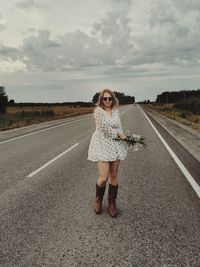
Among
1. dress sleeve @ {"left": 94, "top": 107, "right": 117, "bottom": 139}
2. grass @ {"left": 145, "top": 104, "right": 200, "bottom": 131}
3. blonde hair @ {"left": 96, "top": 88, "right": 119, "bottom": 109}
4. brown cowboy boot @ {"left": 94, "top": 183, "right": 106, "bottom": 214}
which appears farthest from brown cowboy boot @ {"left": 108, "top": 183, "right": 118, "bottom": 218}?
grass @ {"left": 145, "top": 104, "right": 200, "bottom": 131}

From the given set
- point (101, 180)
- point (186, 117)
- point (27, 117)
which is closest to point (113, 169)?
point (101, 180)

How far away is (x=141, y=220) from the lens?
5277 mm

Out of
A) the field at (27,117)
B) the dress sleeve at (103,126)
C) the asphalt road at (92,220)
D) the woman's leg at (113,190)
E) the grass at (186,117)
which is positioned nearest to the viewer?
the asphalt road at (92,220)

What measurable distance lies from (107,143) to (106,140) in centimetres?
5

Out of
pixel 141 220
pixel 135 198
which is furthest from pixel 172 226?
pixel 135 198

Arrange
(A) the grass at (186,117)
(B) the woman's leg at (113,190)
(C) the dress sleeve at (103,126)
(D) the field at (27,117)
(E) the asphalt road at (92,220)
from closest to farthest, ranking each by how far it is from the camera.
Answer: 1. (E) the asphalt road at (92,220)
2. (C) the dress sleeve at (103,126)
3. (B) the woman's leg at (113,190)
4. (A) the grass at (186,117)
5. (D) the field at (27,117)

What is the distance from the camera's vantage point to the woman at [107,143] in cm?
540

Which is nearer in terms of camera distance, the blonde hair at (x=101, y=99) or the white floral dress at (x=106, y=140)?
the white floral dress at (x=106, y=140)

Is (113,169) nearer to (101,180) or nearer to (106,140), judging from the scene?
(101,180)

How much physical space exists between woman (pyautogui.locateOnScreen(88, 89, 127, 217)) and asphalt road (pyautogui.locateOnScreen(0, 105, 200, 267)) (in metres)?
0.48

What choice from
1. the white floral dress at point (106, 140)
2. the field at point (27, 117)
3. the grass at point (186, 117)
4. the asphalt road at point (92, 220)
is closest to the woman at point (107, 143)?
the white floral dress at point (106, 140)

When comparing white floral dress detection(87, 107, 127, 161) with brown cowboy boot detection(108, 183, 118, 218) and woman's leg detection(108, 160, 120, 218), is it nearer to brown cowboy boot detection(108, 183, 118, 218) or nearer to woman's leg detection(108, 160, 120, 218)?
A: woman's leg detection(108, 160, 120, 218)

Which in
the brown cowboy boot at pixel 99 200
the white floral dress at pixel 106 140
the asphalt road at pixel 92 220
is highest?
the white floral dress at pixel 106 140

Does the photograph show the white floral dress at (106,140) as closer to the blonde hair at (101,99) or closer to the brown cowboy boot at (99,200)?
the blonde hair at (101,99)
